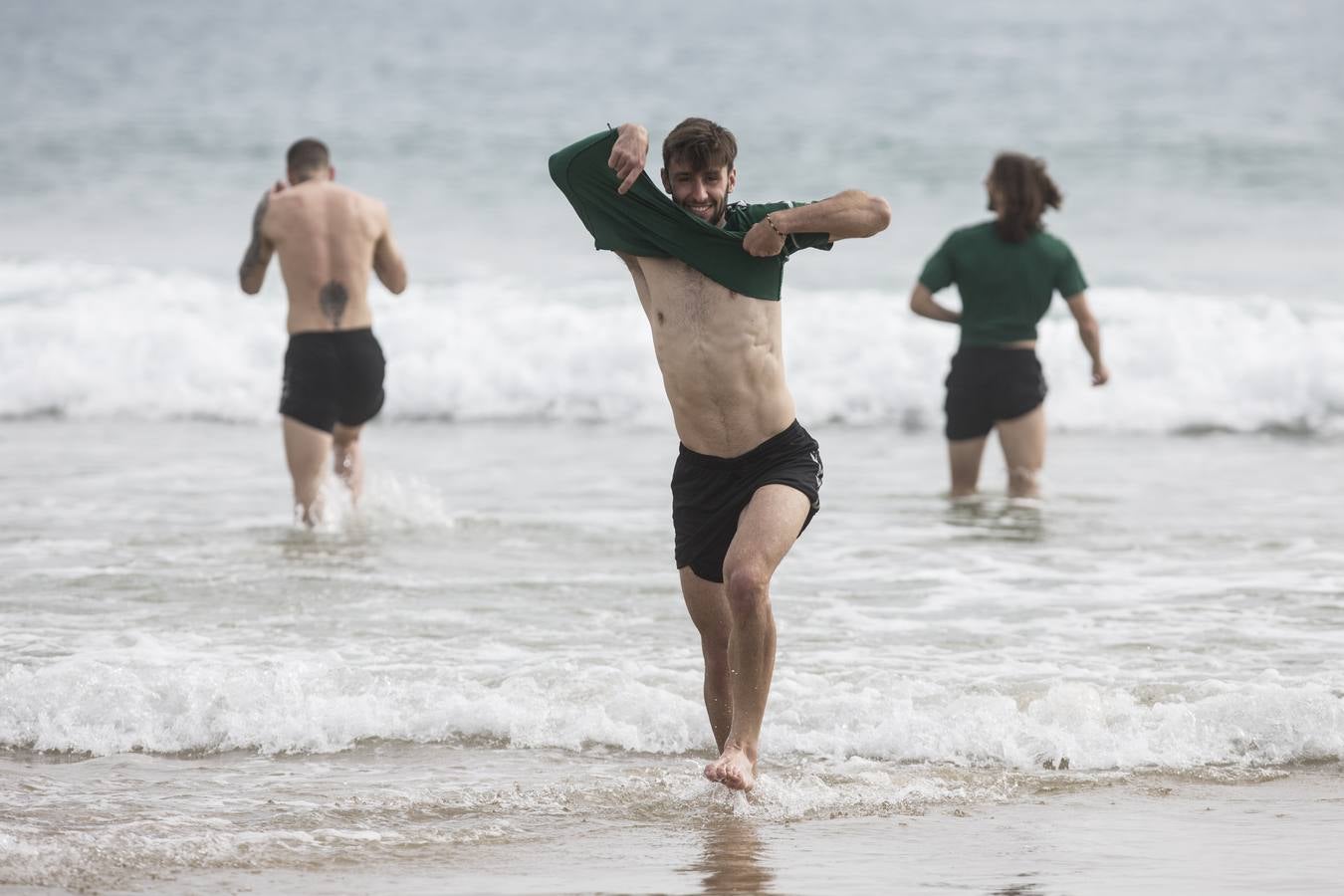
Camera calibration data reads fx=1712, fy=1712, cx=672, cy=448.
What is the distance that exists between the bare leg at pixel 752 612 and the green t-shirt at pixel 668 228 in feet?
1.82

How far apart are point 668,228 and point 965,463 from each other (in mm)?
4989

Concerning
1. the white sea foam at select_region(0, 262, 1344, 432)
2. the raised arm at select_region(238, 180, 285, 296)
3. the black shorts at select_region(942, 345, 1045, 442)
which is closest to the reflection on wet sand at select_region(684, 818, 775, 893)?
the raised arm at select_region(238, 180, 285, 296)

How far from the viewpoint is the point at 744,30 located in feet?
112

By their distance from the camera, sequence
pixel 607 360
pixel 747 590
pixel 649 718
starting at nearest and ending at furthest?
pixel 747 590 < pixel 649 718 < pixel 607 360

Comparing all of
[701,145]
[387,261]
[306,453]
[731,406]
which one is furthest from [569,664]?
[387,261]

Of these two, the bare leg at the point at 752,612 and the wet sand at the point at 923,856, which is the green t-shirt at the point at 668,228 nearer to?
the bare leg at the point at 752,612

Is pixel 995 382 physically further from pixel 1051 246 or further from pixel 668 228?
pixel 668 228

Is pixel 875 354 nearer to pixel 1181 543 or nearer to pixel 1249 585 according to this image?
pixel 1181 543

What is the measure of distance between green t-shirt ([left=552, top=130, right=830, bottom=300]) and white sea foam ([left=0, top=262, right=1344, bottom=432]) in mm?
9469

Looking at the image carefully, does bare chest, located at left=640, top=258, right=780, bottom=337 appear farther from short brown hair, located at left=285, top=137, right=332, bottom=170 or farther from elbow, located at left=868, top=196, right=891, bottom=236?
short brown hair, located at left=285, top=137, right=332, bottom=170

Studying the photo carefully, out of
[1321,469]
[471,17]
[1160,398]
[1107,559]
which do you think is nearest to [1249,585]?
[1107,559]

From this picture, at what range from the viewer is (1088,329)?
855cm

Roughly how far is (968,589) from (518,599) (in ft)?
6.23

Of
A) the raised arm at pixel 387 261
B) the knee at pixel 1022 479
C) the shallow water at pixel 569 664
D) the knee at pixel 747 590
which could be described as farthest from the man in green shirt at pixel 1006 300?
the knee at pixel 747 590
